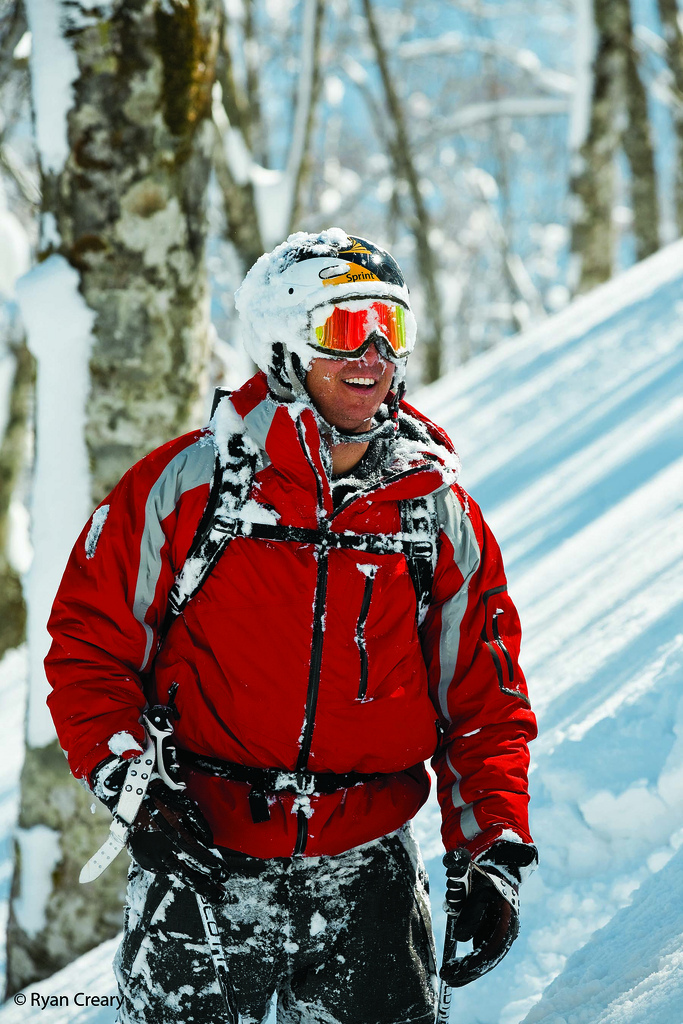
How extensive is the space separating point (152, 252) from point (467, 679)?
1.83m

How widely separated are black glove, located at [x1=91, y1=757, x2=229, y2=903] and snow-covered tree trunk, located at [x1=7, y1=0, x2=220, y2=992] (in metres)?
1.53

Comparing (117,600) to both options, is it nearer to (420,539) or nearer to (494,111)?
(420,539)

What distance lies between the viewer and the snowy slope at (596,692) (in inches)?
85.0

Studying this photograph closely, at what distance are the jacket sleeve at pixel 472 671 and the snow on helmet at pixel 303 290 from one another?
41cm

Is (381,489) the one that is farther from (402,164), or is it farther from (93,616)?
(402,164)

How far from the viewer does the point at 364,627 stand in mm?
1732

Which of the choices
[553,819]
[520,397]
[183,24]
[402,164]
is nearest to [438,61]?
[402,164]

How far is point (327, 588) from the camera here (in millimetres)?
1710

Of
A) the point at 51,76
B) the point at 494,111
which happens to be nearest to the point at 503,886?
the point at 51,76

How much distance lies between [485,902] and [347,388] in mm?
1023

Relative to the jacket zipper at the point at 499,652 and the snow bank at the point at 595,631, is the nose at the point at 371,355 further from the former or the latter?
the snow bank at the point at 595,631

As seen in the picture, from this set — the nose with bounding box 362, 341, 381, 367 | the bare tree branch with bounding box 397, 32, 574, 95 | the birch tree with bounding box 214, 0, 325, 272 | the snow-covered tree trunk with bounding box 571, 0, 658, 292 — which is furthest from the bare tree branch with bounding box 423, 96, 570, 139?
the nose with bounding box 362, 341, 381, 367

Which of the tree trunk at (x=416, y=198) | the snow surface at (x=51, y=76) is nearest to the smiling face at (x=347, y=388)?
the snow surface at (x=51, y=76)

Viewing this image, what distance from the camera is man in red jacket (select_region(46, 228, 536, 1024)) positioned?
5.55 ft
